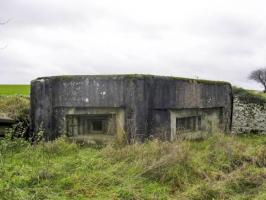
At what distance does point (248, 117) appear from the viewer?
11867 millimetres

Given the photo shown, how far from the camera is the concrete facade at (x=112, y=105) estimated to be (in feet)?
24.9

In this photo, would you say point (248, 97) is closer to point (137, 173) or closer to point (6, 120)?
point (6, 120)

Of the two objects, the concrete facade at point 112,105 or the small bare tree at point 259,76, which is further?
the small bare tree at point 259,76

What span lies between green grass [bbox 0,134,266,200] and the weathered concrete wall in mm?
5147

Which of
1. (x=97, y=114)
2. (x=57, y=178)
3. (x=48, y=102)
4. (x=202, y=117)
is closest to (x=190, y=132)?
(x=202, y=117)

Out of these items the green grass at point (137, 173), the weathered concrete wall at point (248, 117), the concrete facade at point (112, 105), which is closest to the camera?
the green grass at point (137, 173)

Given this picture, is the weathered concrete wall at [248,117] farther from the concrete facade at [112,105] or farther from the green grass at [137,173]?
the green grass at [137,173]

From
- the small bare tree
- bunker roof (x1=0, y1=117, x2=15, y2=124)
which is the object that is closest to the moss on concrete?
bunker roof (x1=0, y1=117, x2=15, y2=124)

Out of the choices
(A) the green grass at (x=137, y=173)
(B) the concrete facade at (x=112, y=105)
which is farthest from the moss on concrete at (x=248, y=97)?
(A) the green grass at (x=137, y=173)

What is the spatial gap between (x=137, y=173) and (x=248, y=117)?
7178mm

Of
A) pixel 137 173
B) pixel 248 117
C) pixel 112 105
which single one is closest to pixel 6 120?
pixel 112 105

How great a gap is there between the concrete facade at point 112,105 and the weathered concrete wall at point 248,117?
3.70 metres

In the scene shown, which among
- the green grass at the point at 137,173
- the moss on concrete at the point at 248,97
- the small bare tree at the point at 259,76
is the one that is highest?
the small bare tree at the point at 259,76

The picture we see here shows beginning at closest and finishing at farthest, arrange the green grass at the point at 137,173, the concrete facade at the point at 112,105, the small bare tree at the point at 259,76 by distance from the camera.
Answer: the green grass at the point at 137,173 → the concrete facade at the point at 112,105 → the small bare tree at the point at 259,76
